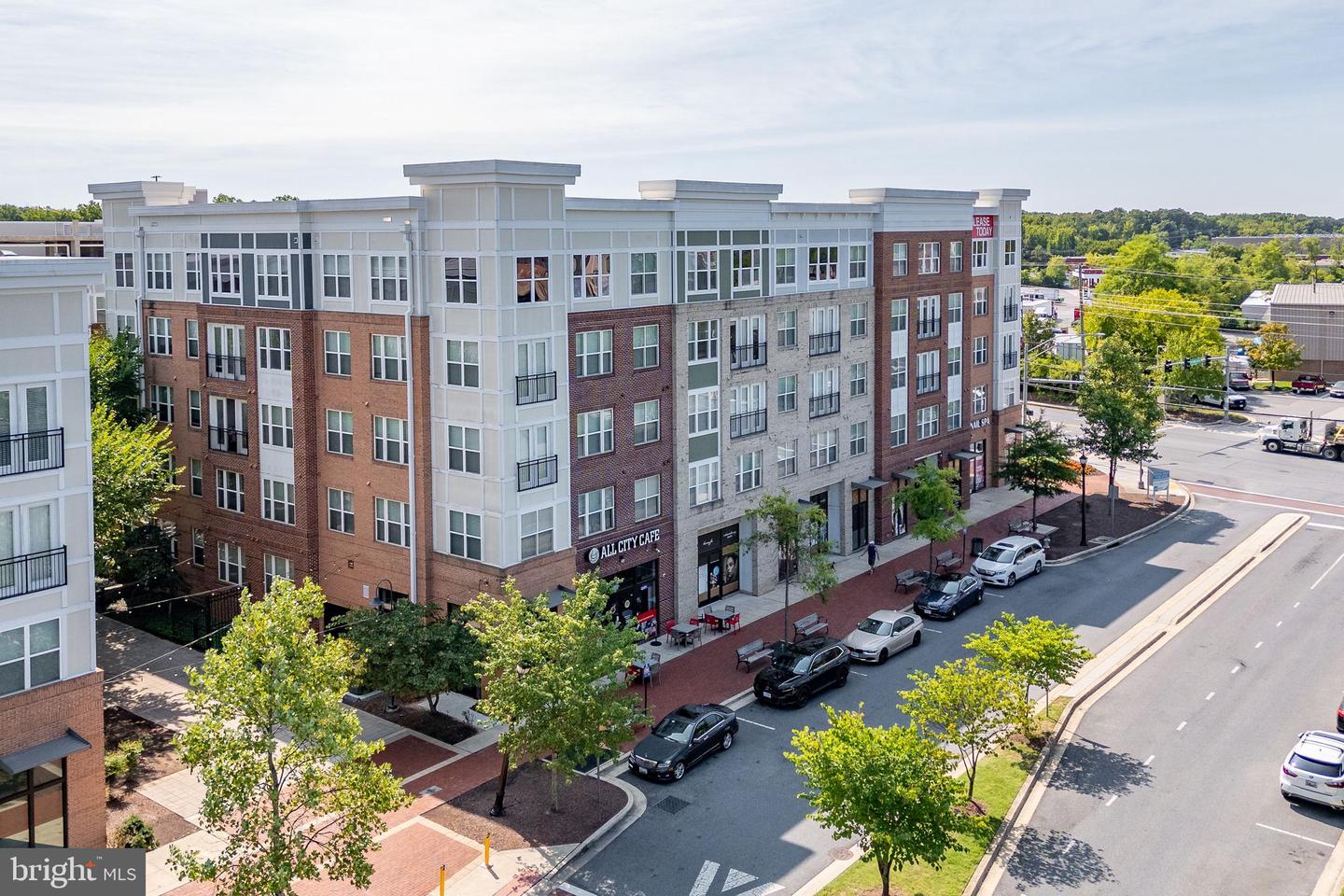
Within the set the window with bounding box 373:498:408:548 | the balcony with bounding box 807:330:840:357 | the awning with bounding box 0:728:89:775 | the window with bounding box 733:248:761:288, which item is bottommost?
the awning with bounding box 0:728:89:775

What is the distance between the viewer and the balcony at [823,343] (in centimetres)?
5088

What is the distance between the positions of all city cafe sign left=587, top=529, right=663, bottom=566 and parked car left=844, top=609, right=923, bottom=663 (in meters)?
7.92

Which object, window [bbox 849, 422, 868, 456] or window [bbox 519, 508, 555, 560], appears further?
window [bbox 849, 422, 868, 456]

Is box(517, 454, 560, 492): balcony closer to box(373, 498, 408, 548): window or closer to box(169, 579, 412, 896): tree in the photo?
box(373, 498, 408, 548): window

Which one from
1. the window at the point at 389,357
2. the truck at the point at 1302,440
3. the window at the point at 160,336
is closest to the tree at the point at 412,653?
the window at the point at 389,357

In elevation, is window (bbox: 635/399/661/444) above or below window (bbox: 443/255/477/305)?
below

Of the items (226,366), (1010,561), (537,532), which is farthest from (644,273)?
(1010,561)

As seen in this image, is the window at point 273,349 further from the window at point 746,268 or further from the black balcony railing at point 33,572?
the window at point 746,268

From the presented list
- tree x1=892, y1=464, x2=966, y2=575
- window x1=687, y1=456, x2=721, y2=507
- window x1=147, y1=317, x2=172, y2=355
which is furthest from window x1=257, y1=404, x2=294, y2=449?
tree x1=892, y1=464, x2=966, y2=575

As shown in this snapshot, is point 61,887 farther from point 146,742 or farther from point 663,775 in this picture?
point 663,775

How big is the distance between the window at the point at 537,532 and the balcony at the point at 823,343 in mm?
17177

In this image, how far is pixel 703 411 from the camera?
45.2 meters

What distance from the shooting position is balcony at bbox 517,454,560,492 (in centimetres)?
3709

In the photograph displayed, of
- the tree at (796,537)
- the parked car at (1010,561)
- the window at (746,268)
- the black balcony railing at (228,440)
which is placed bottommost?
the parked car at (1010,561)
